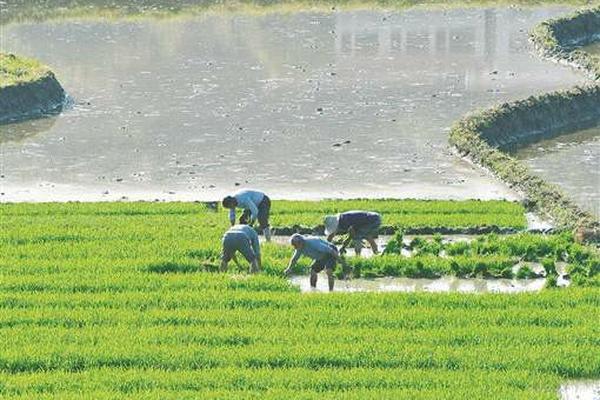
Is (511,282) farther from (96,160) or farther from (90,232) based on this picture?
(96,160)

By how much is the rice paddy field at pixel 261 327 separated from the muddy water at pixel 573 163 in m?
2.84

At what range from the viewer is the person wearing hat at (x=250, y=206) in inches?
700

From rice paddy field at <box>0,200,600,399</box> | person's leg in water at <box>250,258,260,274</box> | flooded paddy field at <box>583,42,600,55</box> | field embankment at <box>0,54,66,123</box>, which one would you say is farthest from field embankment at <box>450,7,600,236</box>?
field embankment at <box>0,54,66,123</box>

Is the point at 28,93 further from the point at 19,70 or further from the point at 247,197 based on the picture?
the point at 247,197

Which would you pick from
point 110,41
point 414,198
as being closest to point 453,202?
point 414,198

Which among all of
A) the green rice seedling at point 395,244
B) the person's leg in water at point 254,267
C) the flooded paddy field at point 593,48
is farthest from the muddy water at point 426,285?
the flooded paddy field at point 593,48

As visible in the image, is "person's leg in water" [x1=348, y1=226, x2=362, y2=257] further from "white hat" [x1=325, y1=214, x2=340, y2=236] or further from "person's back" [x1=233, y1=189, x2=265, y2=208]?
"person's back" [x1=233, y1=189, x2=265, y2=208]

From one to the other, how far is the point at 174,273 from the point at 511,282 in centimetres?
378

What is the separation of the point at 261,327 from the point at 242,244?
1646mm

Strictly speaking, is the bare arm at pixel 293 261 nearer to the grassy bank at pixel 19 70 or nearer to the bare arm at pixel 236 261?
the bare arm at pixel 236 261

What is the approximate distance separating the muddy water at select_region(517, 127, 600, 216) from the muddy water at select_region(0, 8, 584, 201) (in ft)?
3.71

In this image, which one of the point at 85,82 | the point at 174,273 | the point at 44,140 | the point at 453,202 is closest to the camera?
the point at 174,273

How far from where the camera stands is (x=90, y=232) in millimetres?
19156

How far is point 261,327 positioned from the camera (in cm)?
1503
